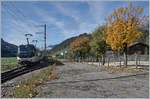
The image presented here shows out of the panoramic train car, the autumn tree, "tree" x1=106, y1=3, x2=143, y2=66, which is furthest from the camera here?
the autumn tree

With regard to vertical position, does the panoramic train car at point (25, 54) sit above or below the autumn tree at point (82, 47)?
below

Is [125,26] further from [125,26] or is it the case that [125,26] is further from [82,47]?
[82,47]

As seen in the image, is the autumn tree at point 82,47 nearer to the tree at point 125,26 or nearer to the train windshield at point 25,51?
the train windshield at point 25,51

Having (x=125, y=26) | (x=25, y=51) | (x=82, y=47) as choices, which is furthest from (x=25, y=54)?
(x=82, y=47)

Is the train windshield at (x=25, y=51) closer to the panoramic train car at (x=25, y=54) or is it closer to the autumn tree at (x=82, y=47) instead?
the panoramic train car at (x=25, y=54)

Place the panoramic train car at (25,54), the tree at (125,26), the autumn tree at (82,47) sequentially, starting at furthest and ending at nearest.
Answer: the autumn tree at (82,47), the panoramic train car at (25,54), the tree at (125,26)

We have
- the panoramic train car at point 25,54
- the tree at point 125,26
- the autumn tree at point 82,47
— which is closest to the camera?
the tree at point 125,26

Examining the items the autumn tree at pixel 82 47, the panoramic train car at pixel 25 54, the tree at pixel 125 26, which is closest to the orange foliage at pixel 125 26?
the tree at pixel 125 26

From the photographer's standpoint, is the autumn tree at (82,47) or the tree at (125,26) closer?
the tree at (125,26)

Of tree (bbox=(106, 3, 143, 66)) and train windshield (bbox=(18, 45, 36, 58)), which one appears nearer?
tree (bbox=(106, 3, 143, 66))

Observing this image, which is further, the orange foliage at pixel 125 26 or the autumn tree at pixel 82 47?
the autumn tree at pixel 82 47

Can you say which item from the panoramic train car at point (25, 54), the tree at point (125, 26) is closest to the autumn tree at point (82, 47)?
the panoramic train car at point (25, 54)

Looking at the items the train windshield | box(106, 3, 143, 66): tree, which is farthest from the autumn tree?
box(106, 3, 143, 66): tree

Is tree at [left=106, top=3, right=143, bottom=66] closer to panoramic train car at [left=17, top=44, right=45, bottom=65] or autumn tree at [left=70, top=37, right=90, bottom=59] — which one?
panoramic train car at [left=17, top=44, right=45, bottom=65]
